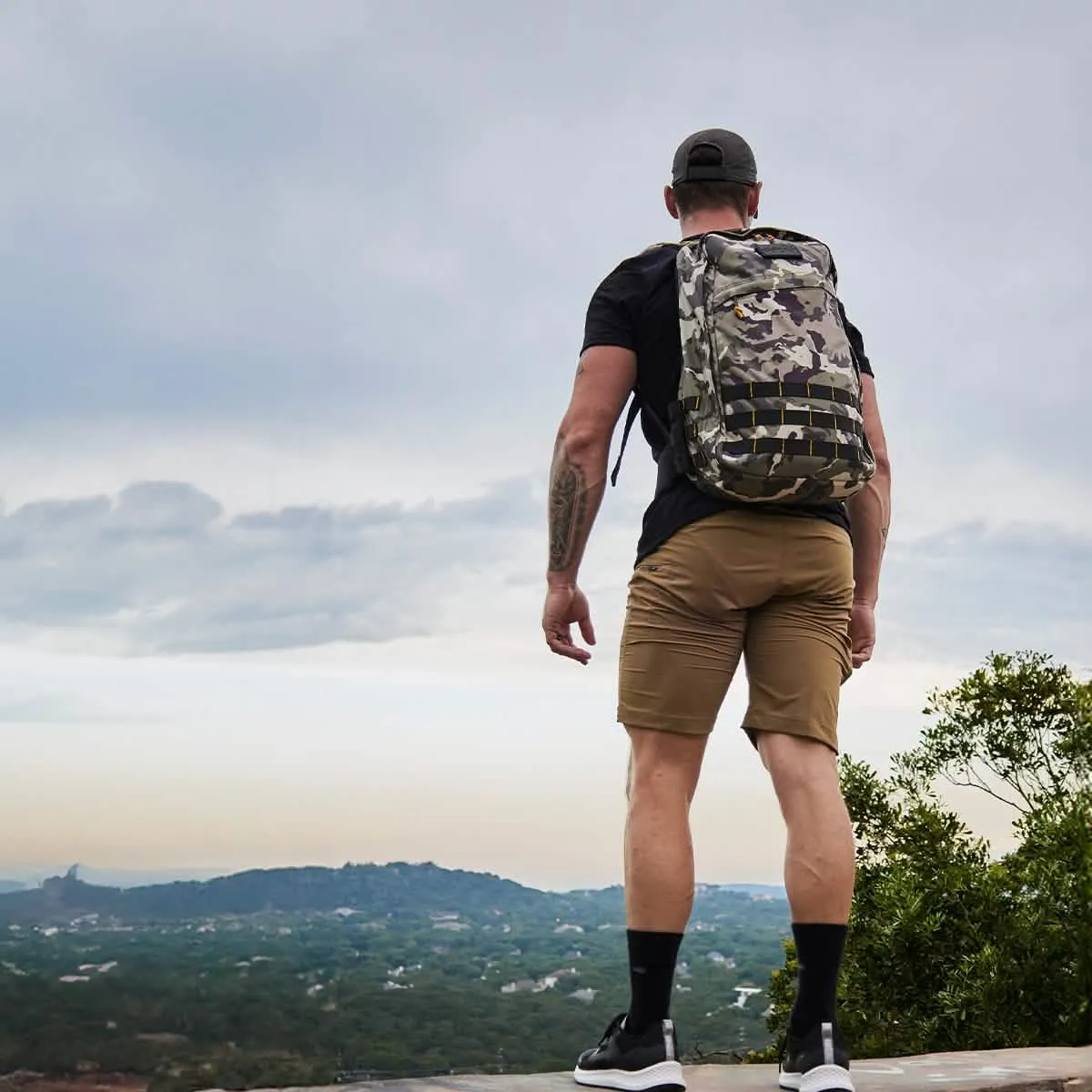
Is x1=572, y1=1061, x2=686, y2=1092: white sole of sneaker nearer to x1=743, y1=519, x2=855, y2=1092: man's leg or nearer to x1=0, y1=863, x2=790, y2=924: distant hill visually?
x1=743, y1=519, x2=855, y2=1092: man's leg

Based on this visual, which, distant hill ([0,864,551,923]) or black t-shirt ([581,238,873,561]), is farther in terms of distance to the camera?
distant hill ([0,864,551,923])

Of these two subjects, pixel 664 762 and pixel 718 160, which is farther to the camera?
pixel 718 160

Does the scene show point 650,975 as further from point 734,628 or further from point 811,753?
point 734,628

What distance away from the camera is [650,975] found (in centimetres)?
297

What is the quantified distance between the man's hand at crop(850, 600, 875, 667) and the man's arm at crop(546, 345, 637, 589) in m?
0.83

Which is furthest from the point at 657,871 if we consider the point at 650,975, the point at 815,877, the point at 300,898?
the point at 300,898

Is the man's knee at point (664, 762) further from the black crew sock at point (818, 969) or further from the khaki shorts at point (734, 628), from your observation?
the black crew sock at point (818, 969)

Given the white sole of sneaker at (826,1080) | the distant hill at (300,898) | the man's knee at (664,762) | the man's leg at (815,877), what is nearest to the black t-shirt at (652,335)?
the man's knee at (664,762)

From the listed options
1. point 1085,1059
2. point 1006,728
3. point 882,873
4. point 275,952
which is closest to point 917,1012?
point 882,873

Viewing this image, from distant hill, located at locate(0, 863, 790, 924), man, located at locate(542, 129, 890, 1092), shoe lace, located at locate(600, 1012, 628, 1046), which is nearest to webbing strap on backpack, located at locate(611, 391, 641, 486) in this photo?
man, located at locate(542, 129, 890, 1092)

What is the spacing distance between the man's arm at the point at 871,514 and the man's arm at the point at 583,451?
69 cm

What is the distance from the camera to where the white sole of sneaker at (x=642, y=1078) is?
116 inches

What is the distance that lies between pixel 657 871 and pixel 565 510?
3.11 ft

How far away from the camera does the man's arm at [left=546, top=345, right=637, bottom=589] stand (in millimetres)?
3238
